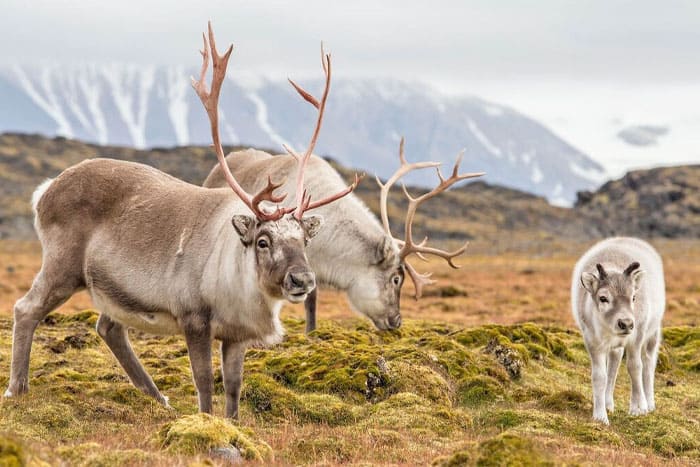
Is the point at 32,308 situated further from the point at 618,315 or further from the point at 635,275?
the point at 635,275

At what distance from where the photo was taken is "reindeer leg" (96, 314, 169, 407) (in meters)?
12.6

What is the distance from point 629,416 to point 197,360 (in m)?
7.15

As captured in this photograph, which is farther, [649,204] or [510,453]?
[649,204]

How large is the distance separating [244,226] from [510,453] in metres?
4.63

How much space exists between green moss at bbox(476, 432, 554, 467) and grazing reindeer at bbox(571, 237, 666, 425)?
5.60 m

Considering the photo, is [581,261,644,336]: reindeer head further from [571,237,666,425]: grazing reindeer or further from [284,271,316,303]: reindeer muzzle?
[284,271,316,303]: reindeer muzzle

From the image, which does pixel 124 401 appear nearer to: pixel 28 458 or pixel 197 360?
pixel 197 360

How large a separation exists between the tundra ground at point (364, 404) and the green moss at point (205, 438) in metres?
0.02

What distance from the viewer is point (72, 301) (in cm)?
3650

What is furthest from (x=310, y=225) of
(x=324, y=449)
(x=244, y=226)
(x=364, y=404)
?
(x=364, y=404)

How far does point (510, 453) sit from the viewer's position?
7.44 meters

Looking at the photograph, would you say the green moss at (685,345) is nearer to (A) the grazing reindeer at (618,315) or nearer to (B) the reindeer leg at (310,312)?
(A) the grazing reindeer at (618,315)

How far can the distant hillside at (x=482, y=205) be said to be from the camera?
13925cm

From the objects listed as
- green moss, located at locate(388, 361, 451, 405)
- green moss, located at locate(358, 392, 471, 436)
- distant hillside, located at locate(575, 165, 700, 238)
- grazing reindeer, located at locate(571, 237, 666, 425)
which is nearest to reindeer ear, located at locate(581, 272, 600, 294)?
grazing reindeer, located at locate(571, 237, 666, 425)
